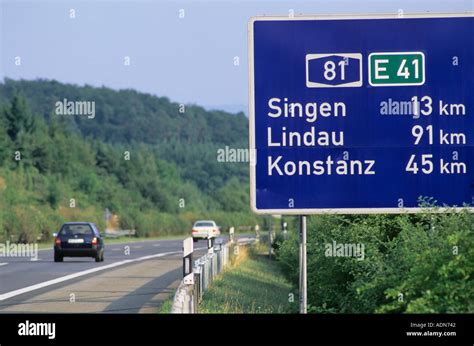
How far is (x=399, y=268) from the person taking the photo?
408 inches

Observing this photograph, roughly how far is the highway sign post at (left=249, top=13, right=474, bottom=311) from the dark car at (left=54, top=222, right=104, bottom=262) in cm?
2555

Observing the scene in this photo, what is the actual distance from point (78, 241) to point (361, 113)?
26.1 m

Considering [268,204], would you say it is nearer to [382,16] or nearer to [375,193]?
[375,193]

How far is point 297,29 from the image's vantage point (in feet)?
33.1

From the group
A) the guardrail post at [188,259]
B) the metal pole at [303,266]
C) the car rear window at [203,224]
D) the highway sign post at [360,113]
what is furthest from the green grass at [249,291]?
the car rear window at [203,224]

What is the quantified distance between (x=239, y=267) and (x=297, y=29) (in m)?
22.0

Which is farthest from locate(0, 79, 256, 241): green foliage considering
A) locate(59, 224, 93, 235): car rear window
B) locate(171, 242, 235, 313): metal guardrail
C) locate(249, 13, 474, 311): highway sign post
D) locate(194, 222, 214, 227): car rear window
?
locate(249, 13, 474, 311): highway sign post

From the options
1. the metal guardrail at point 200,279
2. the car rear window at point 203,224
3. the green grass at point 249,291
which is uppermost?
the car rear window at point 203,224

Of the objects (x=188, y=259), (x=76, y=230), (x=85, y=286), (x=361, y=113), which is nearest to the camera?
(x=361, y=113)

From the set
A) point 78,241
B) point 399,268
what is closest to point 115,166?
point 78,241

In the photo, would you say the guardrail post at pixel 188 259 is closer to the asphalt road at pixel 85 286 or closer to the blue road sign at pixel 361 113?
the asphalt road at pixel 85 286

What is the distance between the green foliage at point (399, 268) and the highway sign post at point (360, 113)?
0.57 m

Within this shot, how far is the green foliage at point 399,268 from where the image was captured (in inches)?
353

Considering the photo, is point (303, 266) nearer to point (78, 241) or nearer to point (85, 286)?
point (85, 286)
